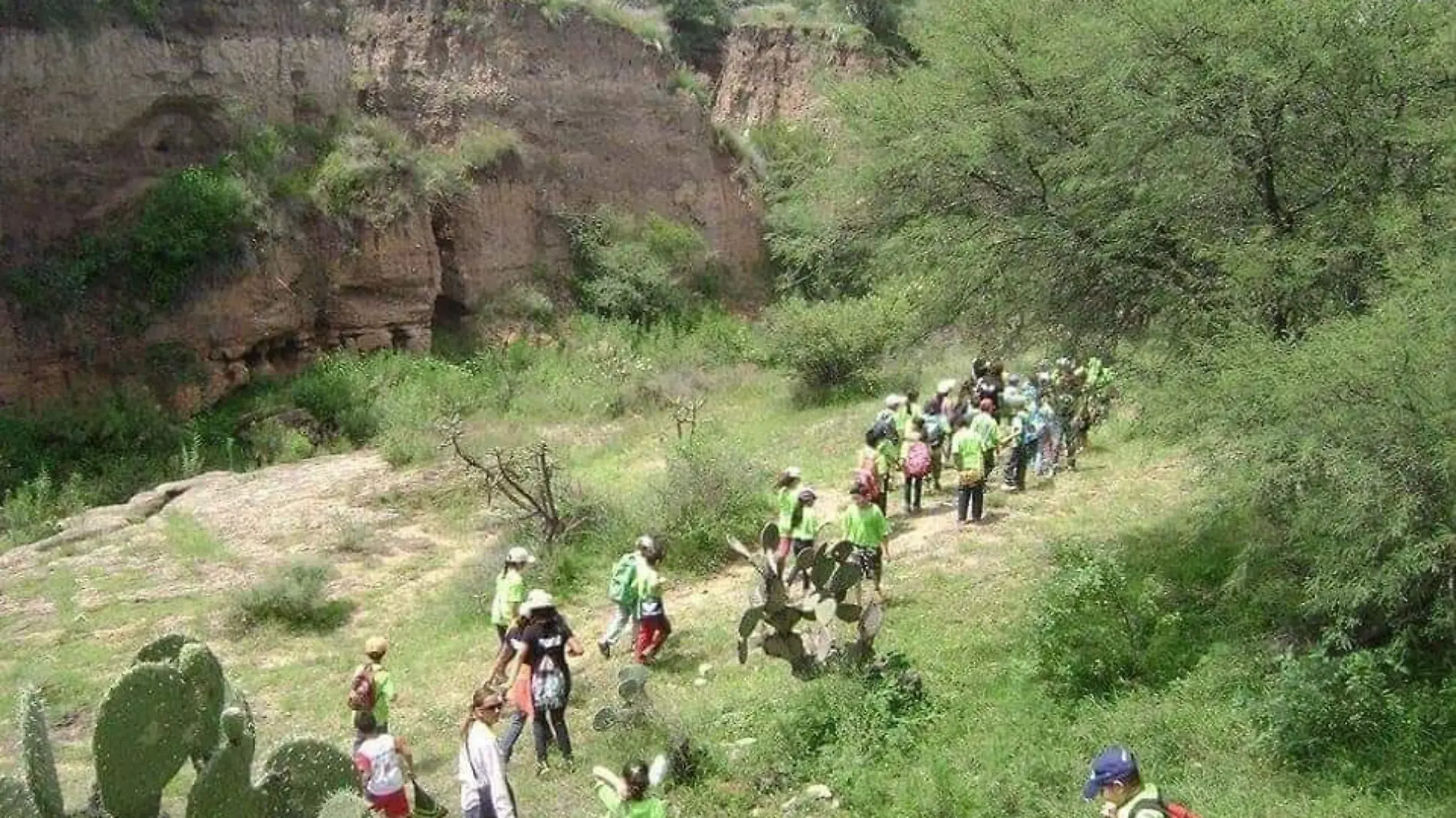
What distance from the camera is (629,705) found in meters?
8.77

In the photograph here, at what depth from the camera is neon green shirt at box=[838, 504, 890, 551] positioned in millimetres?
11148

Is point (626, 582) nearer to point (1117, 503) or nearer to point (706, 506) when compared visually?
point (706, 506)

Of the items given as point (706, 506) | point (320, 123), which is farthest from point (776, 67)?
point (706, 506)

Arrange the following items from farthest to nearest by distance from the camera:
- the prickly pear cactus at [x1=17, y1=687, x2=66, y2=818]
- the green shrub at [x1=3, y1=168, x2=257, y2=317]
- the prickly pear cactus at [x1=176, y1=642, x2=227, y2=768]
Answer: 1. the green shrub at [x1=3, y1=168, x2=257, y2=317]
2. the prickly pear cactus at [x1=176, y1=642, x2=227, y2=768]
3. the prickly pear cactus at [x1=17, y1=687, x2=66, y2=818]

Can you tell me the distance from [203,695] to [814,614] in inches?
173

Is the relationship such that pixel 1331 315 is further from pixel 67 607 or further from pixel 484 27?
pixel 484 27

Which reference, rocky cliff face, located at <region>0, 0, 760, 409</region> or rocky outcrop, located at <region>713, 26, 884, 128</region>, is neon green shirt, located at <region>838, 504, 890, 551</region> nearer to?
rocky cliff face, located at <region>0, 0, 760, 409</region>

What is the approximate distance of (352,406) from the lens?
22.4 m

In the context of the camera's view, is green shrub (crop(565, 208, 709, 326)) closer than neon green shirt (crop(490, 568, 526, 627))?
No

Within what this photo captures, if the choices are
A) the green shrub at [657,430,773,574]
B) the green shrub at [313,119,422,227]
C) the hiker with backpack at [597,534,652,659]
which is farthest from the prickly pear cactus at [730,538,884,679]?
the green shrub at [313,119,422,227]

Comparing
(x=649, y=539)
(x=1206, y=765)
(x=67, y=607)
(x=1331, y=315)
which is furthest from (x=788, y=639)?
(x=67, y=607)

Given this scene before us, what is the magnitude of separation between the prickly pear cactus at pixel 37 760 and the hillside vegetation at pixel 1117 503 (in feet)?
10.1

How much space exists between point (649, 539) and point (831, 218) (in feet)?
25.6

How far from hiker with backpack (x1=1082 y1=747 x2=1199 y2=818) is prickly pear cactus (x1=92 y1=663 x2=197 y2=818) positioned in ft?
14.6
